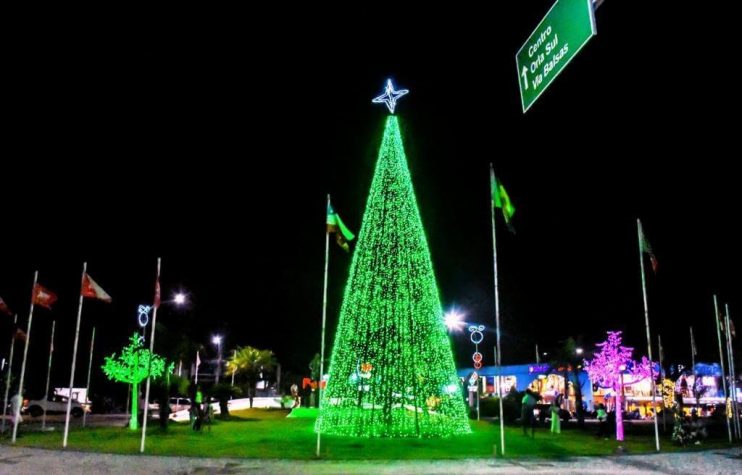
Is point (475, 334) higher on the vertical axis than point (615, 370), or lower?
higher

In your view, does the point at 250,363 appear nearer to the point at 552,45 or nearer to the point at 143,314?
the point at 143,314

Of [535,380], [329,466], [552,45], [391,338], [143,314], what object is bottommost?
[329,466]

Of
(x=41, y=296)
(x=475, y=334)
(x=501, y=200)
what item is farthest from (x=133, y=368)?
(x=475, y=334)

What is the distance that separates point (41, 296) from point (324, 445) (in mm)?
10606

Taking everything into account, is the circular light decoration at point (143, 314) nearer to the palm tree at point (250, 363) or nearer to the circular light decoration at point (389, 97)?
the circular light decoration at point (389, 97)

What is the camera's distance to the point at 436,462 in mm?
14656

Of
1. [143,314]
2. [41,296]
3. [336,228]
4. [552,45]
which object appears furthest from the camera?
[143,314]

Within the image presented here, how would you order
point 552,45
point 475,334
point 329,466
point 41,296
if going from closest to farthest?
point 552,45, point 329,466, point 41,296, point 475,334

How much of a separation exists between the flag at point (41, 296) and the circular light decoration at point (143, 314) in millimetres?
13119

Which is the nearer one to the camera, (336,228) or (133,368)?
(336,228)

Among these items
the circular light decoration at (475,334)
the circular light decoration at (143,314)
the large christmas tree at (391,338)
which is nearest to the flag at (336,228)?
the large christmas tree at (391,338)

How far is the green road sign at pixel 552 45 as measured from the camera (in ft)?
17.8

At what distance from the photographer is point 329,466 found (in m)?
13.8

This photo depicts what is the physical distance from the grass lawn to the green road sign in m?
11.3
